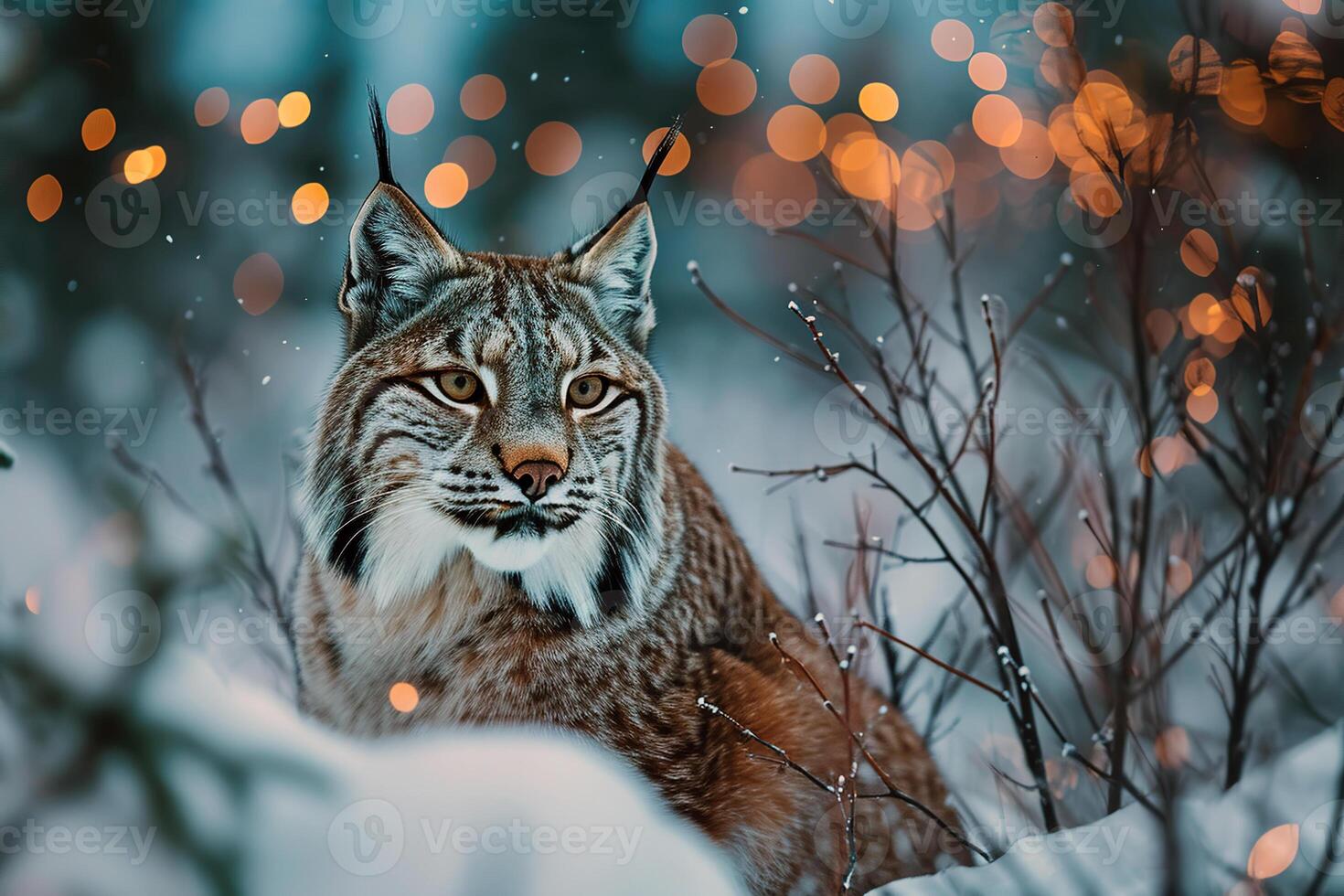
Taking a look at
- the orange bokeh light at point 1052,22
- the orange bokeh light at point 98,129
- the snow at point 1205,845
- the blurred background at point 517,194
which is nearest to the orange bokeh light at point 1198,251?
the blurred background at point 517,194

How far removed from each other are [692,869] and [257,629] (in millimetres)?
1040

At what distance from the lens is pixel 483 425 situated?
1672 millimetres

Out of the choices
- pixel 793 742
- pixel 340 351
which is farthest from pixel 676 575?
pixel 340 351

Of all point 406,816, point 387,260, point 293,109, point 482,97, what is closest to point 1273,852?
point 406,816

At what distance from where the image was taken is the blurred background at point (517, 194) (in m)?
2.21

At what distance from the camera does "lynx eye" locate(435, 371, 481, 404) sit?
1.71 m

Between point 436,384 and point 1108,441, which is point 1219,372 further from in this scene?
point 436,384

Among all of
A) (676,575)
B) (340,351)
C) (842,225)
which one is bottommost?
(676,575)

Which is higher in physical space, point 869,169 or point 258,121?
point 869,169

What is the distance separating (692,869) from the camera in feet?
5.59

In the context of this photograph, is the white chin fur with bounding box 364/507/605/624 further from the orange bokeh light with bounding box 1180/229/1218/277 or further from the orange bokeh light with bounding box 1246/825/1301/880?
the orange bokeh light with bounding box 1180/229/1218/277

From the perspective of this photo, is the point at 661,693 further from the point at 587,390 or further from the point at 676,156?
the point at 676,156

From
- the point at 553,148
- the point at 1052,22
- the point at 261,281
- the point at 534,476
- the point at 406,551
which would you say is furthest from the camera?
the point at 553,148

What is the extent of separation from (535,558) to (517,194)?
1164 mm
